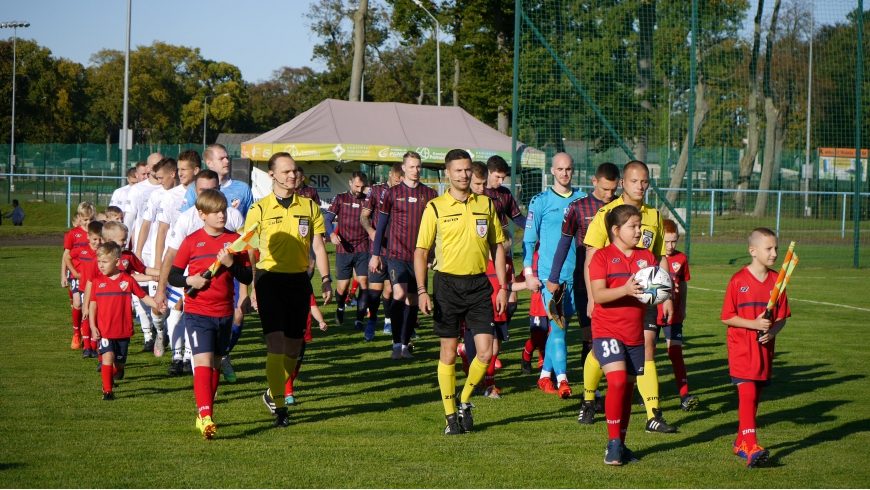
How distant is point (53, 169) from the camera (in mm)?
45500

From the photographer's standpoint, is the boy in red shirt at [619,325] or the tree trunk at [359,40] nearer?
the boy in red shirt at [619,325]

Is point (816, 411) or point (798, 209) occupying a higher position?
point (798, 209)

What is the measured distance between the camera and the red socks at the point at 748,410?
227 inches

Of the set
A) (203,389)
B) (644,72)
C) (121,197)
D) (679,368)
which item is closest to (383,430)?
(203,389)

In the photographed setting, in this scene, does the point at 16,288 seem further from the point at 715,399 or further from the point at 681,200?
the point at 681,200

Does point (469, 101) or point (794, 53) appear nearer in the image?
point (794, 53)

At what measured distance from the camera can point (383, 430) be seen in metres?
6.62

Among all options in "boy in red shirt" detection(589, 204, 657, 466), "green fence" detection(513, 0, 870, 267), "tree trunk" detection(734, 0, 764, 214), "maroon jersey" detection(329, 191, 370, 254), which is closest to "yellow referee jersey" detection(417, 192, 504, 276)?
"boy in red shirt" detection(589, 204, 657, 466)

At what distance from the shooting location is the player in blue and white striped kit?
796cm

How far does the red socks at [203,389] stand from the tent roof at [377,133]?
1823 cm

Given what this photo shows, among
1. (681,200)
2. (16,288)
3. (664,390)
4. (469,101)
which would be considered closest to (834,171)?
(681,200)

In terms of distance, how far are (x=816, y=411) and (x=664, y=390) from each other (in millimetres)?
1463

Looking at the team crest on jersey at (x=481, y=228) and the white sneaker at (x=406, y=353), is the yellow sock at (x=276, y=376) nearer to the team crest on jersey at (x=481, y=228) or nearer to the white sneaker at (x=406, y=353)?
Result: the team crest on jersey at (x=481, y=228)

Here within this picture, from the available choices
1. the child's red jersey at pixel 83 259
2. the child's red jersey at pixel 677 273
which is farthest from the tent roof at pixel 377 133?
the child's red jersey at pixel 677 273
